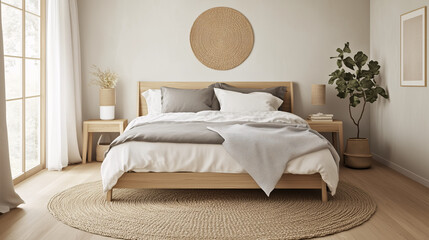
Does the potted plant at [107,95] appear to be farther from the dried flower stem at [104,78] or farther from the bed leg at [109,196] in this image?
the bed leg at [109,196]

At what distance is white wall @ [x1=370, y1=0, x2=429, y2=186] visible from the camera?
14.4 feet

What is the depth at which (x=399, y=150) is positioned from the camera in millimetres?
4914

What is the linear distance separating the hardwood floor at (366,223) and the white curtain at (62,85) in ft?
1.03

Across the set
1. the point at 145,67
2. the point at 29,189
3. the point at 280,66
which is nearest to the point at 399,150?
the point at 280,66

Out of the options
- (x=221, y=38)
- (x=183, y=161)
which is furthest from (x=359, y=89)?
(x=183, y=161)

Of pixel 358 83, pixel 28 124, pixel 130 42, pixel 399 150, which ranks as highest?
pixel 130 42

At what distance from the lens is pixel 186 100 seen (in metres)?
5.27

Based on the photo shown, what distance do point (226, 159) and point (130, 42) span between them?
2.92 metres

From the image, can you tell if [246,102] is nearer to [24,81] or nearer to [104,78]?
[104,78]

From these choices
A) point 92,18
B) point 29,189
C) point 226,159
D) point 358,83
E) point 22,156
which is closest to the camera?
point 226,159

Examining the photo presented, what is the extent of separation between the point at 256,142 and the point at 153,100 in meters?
2.32

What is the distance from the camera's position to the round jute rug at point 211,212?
2.95m

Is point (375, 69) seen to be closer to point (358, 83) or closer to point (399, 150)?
point (358, 83)

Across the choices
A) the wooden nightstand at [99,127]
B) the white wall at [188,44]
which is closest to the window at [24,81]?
the wooden nightstand at [99,127]
